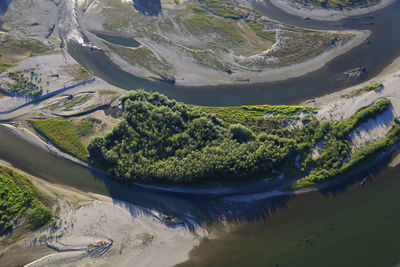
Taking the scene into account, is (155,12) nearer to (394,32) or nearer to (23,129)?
(23,129)

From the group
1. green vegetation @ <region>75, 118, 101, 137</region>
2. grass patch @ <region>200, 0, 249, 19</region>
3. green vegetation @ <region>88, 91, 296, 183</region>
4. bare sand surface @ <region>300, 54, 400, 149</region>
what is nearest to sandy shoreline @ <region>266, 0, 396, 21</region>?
grass patch @ <region>200, 0, 249, 19</region>

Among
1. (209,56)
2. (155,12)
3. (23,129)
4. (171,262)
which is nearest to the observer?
(171,262)

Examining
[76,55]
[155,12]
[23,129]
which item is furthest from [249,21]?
[23,129]

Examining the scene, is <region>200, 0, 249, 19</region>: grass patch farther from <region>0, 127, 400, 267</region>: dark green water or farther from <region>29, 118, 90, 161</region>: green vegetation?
<region>0, 127, 400, 267</region>: dark green water

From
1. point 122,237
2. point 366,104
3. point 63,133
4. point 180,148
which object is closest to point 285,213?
point 180,148

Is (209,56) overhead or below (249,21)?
below

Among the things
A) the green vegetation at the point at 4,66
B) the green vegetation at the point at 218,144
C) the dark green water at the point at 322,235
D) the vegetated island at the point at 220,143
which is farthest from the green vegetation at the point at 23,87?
the dark green water at the point at 322,235

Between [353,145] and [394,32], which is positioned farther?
[394,32]
